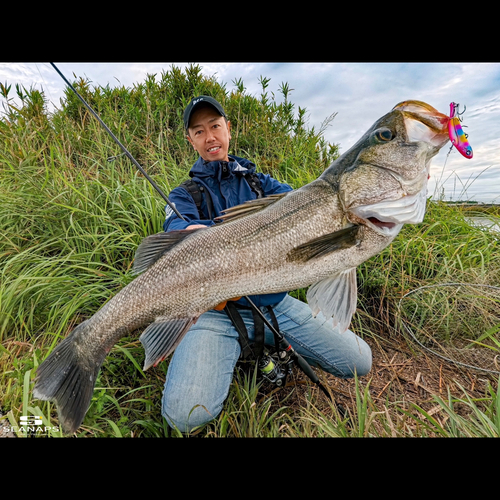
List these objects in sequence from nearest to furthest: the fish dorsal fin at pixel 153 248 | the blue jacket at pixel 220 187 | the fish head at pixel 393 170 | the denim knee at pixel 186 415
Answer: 1. the fish head at pixel 393 170
2. the fish dorsal fin at pixel 153 248
3. the denim knee at pixel 186 415
4. the blue jacket at pixel 220 187

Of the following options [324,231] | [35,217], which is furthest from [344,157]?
[35,217]

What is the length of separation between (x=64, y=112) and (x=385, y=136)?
5.02 metres

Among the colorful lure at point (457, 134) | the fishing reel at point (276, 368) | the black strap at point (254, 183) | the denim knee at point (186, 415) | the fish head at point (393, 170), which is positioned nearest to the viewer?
the colorful lure at point (457, 134)

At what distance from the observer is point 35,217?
9.91ft

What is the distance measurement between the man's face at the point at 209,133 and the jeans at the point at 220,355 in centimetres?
126

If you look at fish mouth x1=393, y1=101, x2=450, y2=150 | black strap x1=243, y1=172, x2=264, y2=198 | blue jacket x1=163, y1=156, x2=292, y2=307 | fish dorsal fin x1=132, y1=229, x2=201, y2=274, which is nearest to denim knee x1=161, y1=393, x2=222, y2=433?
fish dorsal fin x1=132, y1=229, x2=201, y2=274

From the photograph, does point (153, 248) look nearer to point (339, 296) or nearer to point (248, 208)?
point (248, 208)

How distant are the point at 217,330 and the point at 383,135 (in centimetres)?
149

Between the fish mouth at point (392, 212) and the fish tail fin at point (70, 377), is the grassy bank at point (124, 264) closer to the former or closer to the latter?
the fish tail fin at point (70, 377)

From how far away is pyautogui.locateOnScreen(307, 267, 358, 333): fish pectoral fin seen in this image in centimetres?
171

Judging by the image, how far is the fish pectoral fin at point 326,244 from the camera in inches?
63.2

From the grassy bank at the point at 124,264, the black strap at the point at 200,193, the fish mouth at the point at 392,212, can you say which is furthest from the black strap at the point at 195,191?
the fish mouth at the point at 392,212

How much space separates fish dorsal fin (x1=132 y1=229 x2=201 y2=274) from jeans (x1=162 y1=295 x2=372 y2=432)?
24.8 inches

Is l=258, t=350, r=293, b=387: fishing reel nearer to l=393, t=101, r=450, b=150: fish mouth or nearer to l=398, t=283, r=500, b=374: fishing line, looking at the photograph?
l=398, t=283, r=500, b=374: fishing line
